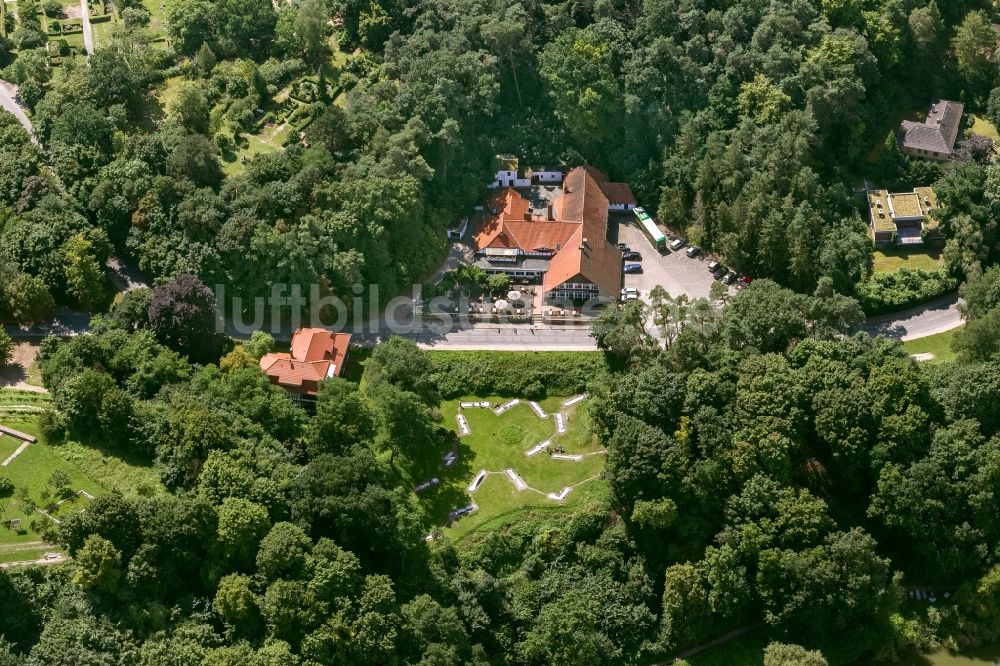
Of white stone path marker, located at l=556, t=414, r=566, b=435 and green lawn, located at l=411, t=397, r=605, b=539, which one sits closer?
green lawn, located at l=411, t=397, r=605, b=539

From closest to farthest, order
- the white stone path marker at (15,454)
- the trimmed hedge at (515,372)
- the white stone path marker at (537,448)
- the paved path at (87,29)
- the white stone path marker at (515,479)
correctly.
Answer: the white stone path marker at (15,454) → the white stone path marker at (515,479) → the white stone path marker at (537,448) → the trimmed hedge at (515,372) → the paved path at (87,29)

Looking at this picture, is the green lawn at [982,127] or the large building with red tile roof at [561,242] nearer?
the large building with red tile roof at [561,242]

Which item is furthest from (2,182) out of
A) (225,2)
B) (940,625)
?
(940,625)

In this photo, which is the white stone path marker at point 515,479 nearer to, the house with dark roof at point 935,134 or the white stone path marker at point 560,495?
the white stone path marker at point 560,495

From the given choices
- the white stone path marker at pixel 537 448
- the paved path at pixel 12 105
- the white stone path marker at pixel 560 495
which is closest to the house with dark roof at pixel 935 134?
the white stone path marker at pixel 537 448

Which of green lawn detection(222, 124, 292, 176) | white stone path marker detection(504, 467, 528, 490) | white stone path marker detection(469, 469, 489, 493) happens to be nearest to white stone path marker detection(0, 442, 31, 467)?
green lawn detection(222, 124, 292, 176)

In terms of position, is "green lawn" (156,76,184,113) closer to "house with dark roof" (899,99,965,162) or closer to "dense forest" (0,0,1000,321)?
"dense forest" (0,0,1000,321)
